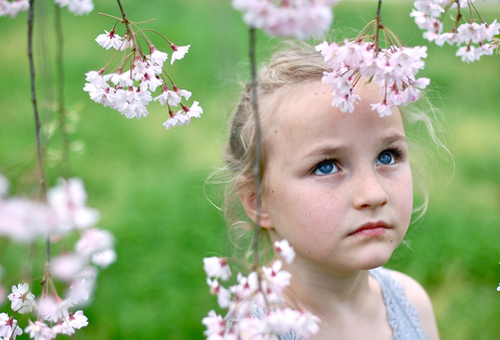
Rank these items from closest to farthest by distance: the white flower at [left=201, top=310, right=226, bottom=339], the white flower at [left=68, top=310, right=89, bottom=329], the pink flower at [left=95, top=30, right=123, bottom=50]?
the white flower at [left=201, top=310, right=226, bottom=339] < the white flower at [left=68, top=310, right=89, bottom=329] < the pink flower at [left=95, top=30, right=123, bottom=50]

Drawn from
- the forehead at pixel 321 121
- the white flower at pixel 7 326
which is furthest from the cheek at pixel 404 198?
the white flower at pixel 7 326

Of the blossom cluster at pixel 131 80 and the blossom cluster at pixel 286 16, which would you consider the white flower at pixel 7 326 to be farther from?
the blossom cluster at pixel 286 16

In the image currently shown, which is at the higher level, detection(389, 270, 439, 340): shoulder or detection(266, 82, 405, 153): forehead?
detection(266, 82, 405, 153): forehead

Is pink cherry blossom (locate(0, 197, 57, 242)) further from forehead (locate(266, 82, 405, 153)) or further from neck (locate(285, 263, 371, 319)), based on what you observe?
neck (locate(285, 263, 371, 319))

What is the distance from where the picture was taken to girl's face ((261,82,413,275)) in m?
0.98

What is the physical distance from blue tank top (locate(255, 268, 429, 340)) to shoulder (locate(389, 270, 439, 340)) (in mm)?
32

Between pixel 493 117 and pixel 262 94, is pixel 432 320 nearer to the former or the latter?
pixel 262 94

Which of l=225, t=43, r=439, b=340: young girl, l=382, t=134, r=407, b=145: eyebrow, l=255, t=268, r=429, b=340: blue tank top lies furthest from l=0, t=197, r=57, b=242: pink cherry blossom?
l=255, t=268, r=429, b=340: blue tank top

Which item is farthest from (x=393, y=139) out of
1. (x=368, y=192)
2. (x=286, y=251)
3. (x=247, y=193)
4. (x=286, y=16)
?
(x=286, y=16)

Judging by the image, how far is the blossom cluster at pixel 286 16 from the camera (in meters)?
0.45

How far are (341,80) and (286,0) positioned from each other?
0.30 metres

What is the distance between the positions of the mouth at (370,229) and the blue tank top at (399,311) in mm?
471

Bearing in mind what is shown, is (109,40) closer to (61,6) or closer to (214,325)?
(61,6)

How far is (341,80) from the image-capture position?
75 cm
